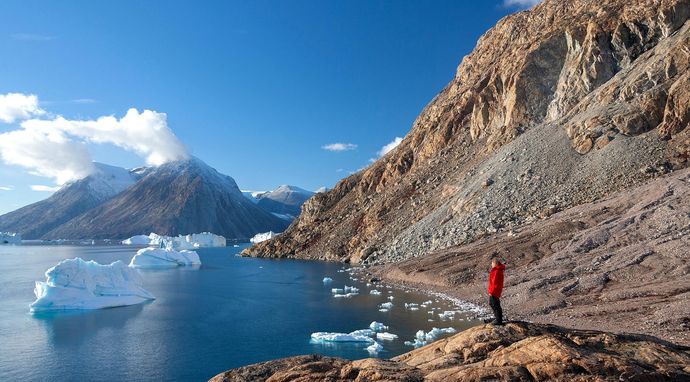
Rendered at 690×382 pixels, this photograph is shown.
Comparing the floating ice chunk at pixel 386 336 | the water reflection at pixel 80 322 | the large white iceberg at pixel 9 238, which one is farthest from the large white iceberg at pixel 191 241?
the floating ice chunk at pixel 386 336

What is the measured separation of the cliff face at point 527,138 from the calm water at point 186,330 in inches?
769

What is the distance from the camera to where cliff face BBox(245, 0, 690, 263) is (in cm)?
4994

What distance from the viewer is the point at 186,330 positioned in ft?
98.0

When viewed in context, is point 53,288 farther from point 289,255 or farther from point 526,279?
point 289,255

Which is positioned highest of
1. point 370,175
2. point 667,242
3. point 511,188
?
point 370,175

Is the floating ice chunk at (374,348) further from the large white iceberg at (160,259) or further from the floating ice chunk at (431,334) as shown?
the large white iceberg at (160,259)

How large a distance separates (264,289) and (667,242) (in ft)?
113

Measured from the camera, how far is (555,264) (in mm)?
33969

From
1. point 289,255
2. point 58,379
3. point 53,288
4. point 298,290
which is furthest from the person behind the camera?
point 289,255

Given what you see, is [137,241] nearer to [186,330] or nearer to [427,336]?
[186,330]

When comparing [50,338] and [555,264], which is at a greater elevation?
[555,264]

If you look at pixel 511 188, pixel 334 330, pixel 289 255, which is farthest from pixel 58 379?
pixel 289 255

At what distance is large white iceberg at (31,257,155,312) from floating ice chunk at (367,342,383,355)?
77.2ft

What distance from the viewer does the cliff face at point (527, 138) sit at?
49.9m
